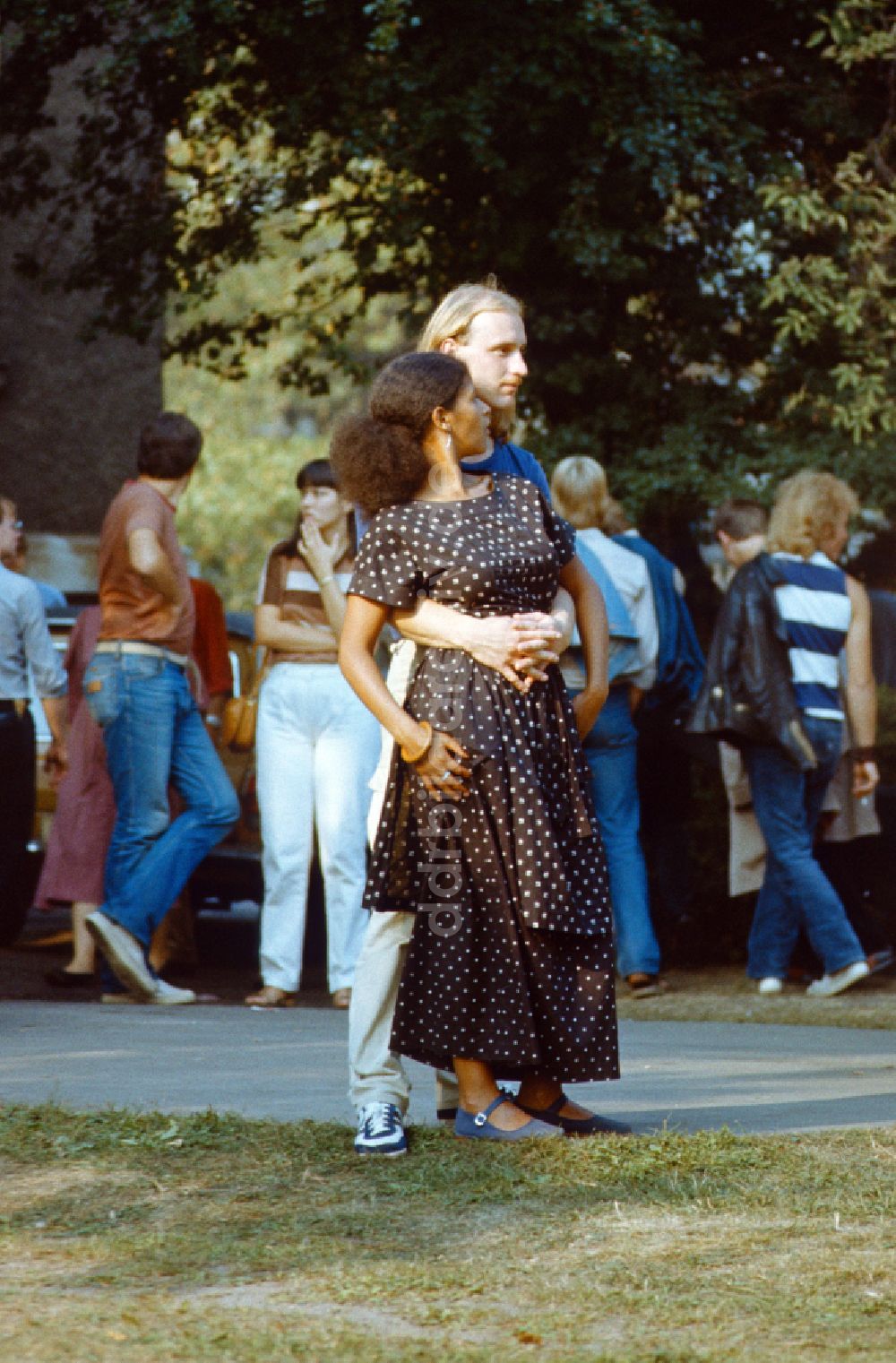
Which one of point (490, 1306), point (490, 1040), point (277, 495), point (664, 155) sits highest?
point (277, 495)

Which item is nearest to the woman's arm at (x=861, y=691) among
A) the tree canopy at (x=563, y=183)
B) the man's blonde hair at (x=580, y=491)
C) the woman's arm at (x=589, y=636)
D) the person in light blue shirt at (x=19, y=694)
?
the man's blonde hair at (x=580, y=491)

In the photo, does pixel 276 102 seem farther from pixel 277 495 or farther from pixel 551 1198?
pixel 277 495

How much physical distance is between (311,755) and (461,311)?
333cm

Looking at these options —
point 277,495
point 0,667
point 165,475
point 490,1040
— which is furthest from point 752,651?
point 277,495

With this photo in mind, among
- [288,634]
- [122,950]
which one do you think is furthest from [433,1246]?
[288,634]

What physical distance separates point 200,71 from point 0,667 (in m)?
3.98

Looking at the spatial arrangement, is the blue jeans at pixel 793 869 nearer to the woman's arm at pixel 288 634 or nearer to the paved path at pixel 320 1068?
the paved path at pixel 320 1068

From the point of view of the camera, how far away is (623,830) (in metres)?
8.45

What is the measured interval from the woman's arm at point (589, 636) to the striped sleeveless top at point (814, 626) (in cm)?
356

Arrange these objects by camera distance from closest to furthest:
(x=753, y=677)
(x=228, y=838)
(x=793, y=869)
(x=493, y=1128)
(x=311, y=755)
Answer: (x=493, y=1128) < (x=311, y=755) < (x=793, y=869) < (x=753, y=677) < (x=228, y=838)

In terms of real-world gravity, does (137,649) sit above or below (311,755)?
above

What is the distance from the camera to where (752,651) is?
8.54 meters

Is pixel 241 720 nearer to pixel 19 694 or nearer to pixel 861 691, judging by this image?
pixel 19 694

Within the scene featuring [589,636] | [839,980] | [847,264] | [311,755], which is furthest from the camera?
[847,264]
